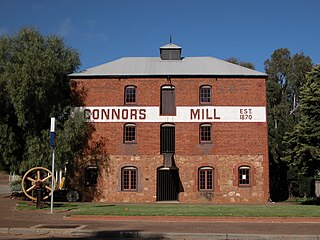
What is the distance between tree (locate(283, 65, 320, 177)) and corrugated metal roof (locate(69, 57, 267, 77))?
14.7 feet

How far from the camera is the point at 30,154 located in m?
27.1

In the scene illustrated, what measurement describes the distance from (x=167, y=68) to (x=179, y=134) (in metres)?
5.14

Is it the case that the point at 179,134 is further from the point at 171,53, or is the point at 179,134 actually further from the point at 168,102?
the point at 171,53

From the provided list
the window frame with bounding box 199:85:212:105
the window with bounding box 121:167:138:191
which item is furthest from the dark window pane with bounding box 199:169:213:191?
the window frame with bounding box 199:85:212:105

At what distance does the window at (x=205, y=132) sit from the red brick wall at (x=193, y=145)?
0.39 m

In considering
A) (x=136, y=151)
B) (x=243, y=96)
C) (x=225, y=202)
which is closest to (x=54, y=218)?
(x=136, y=151)

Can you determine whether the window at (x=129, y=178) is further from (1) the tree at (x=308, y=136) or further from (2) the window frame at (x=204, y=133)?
(1) the tree at (x=308, y=136)

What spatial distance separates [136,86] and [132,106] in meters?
1.49

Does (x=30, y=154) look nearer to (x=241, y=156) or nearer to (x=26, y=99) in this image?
(x=26, y=99)

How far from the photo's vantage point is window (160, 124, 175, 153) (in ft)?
98.9

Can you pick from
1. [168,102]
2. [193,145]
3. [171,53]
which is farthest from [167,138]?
[171,53]

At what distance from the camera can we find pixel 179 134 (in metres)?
30.0

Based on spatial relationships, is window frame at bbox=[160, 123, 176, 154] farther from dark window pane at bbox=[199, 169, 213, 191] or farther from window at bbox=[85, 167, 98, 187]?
window at bbox=[85, 167, 98, 187]

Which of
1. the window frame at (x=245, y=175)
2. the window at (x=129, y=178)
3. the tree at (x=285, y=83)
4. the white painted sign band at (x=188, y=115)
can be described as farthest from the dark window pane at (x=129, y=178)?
the tree at (x=285, y=83)
